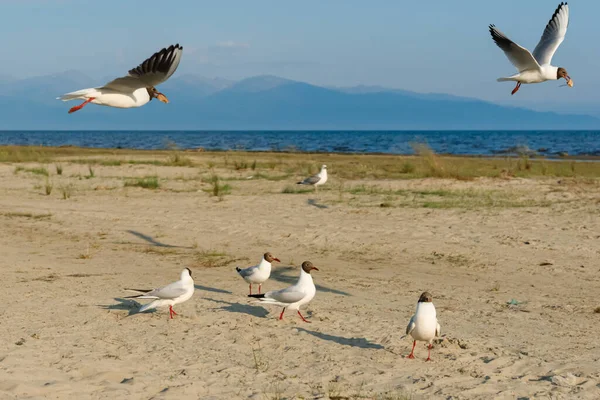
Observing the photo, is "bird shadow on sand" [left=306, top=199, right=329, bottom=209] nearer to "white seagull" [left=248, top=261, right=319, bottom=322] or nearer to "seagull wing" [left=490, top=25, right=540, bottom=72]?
"seagull wing" [left=490, top=25, right=540, bottom=72]

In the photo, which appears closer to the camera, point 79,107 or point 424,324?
point 424,324

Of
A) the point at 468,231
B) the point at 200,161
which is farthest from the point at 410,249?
the point at 200,161

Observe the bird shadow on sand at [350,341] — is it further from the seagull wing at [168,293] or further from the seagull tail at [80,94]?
the seagull tail at [80,94]

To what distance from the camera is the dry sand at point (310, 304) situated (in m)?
5.83

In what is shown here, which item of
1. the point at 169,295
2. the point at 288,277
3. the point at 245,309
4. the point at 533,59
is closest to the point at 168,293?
the point at 169,295

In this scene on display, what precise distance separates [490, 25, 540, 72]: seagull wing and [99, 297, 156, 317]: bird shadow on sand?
6.88 meters

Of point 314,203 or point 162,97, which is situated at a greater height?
point 162,97

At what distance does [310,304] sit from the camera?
8273 mm

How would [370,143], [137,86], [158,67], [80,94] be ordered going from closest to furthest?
1. [158,67]
2. [80,94]
3. [137,86]
4. [370,143]

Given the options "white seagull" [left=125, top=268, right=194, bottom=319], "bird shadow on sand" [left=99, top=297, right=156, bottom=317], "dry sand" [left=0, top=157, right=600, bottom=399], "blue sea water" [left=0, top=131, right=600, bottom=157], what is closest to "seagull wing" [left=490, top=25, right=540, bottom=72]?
"dry sand" [left=0, top=157, right=600, bottom=399]

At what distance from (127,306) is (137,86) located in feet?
10.3

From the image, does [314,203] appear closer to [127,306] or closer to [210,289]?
[210,289]

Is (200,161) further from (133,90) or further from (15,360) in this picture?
(15,360)

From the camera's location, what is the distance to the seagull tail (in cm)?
927
